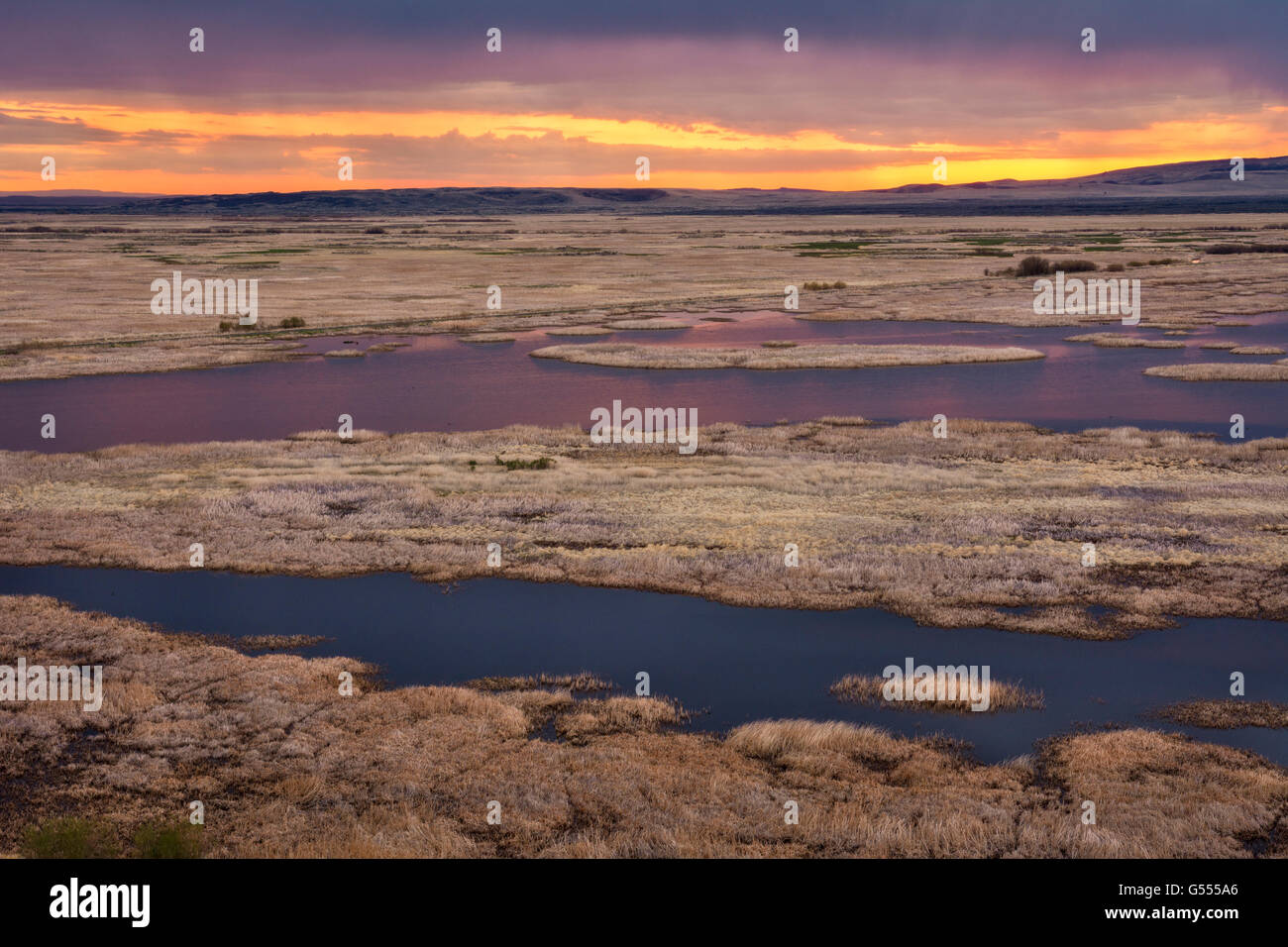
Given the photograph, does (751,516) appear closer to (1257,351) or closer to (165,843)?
(165,843)

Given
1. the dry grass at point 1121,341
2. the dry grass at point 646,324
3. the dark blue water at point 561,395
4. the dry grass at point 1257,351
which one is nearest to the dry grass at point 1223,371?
the dark blue water at point 561,395

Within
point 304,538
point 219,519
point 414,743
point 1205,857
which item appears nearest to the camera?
point 1205,857

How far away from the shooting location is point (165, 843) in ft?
40.3

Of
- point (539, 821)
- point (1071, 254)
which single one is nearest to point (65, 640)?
point (539, 821)

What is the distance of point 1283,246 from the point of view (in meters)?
123

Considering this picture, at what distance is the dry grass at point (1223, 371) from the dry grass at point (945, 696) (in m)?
38.0

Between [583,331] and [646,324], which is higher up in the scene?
[646,324]

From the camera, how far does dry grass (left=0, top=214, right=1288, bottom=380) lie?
67438mm

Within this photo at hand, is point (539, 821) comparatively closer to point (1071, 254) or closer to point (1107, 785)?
point (1107, 785)

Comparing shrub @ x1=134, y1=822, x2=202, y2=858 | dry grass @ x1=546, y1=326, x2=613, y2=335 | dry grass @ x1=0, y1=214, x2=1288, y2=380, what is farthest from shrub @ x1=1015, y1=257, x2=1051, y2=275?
shrub @ x1=134, y1=822, x2=202, y2=858

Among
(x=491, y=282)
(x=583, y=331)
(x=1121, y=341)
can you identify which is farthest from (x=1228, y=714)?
(x=491, y=282)

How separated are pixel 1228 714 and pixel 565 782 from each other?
992cm

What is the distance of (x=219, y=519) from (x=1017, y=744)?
20.0 meters

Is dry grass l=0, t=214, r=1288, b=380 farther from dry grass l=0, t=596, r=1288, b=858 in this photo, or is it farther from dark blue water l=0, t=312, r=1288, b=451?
dry grass l=0, t=596, r=1288, b=858
